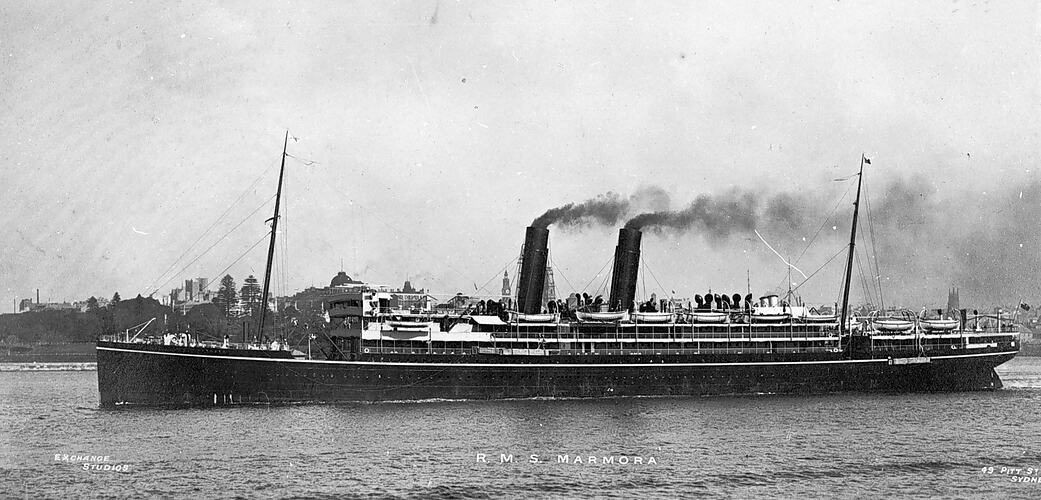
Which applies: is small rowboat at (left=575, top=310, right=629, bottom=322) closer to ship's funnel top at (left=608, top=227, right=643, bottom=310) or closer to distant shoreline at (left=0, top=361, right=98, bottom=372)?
ship's funnel top at (left=608, top=227, right=643, bottom=310)

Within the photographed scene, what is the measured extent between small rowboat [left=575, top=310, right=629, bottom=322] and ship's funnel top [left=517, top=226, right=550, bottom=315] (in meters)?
2.39

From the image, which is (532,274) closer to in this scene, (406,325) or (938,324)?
(406,325)

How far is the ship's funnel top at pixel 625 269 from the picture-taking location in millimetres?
56781

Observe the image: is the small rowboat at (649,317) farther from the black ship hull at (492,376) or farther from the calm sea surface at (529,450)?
the calm sea surface at (529,450)

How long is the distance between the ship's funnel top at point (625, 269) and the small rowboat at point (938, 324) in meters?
20.1

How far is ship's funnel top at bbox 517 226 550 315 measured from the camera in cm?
5475

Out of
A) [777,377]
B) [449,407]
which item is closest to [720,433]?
[449,407]

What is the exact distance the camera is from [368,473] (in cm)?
3180

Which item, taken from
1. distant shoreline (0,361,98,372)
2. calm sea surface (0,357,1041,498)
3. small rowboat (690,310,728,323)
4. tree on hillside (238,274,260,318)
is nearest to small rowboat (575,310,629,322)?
small rowboat (690,310,728,323)

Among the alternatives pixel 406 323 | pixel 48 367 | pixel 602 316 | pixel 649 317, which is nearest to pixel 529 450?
pixel 406 323

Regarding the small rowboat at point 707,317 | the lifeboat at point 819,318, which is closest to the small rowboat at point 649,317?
the small rowboat at point 707,317

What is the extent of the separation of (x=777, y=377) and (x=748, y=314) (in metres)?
4.12

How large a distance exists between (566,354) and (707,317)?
9.05 meters

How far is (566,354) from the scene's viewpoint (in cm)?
5419
